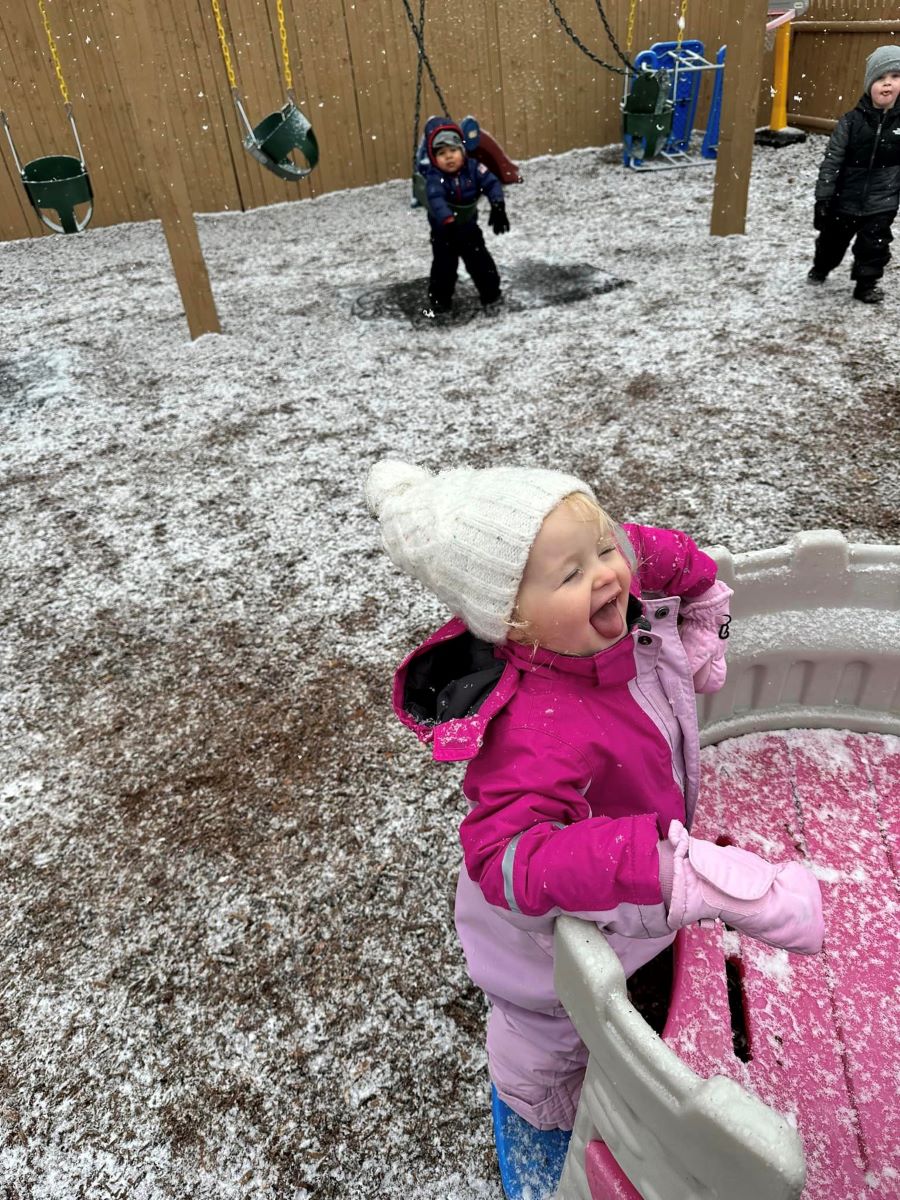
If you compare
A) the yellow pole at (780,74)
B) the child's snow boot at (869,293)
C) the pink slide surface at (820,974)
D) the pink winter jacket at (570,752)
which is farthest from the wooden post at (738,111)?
the pink winter jacket at (570,752)

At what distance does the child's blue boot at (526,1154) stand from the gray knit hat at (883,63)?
14.1 ft

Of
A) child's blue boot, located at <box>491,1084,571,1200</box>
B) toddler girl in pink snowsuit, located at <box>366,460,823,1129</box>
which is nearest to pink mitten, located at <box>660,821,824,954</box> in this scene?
toddler girl in pink snowsuit, located at <box>366,460,823,1129</box>

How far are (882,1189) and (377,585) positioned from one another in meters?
1.96

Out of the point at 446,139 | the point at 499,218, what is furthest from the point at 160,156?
the point at 499,218

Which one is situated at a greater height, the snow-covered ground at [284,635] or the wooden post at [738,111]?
the wooden post at [738,111]

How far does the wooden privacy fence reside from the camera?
23.1 feet

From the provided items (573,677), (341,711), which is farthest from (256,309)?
(573,677)

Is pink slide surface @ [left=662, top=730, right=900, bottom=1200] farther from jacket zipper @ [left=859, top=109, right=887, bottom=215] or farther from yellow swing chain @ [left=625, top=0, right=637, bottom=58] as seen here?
yellow swing chain @ [left=625, top=0, right=637, bottom=58]

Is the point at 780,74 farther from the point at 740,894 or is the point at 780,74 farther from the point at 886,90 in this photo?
the point at 740,894

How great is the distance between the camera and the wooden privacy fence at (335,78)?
7.03m

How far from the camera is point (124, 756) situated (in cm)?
220

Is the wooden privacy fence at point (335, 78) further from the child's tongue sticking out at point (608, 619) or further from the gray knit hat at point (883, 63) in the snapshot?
the child's tongue sticking out at point (608, 619)

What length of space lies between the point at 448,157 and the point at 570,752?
14.6 feet

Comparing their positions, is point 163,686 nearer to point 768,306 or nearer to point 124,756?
point 124,756
